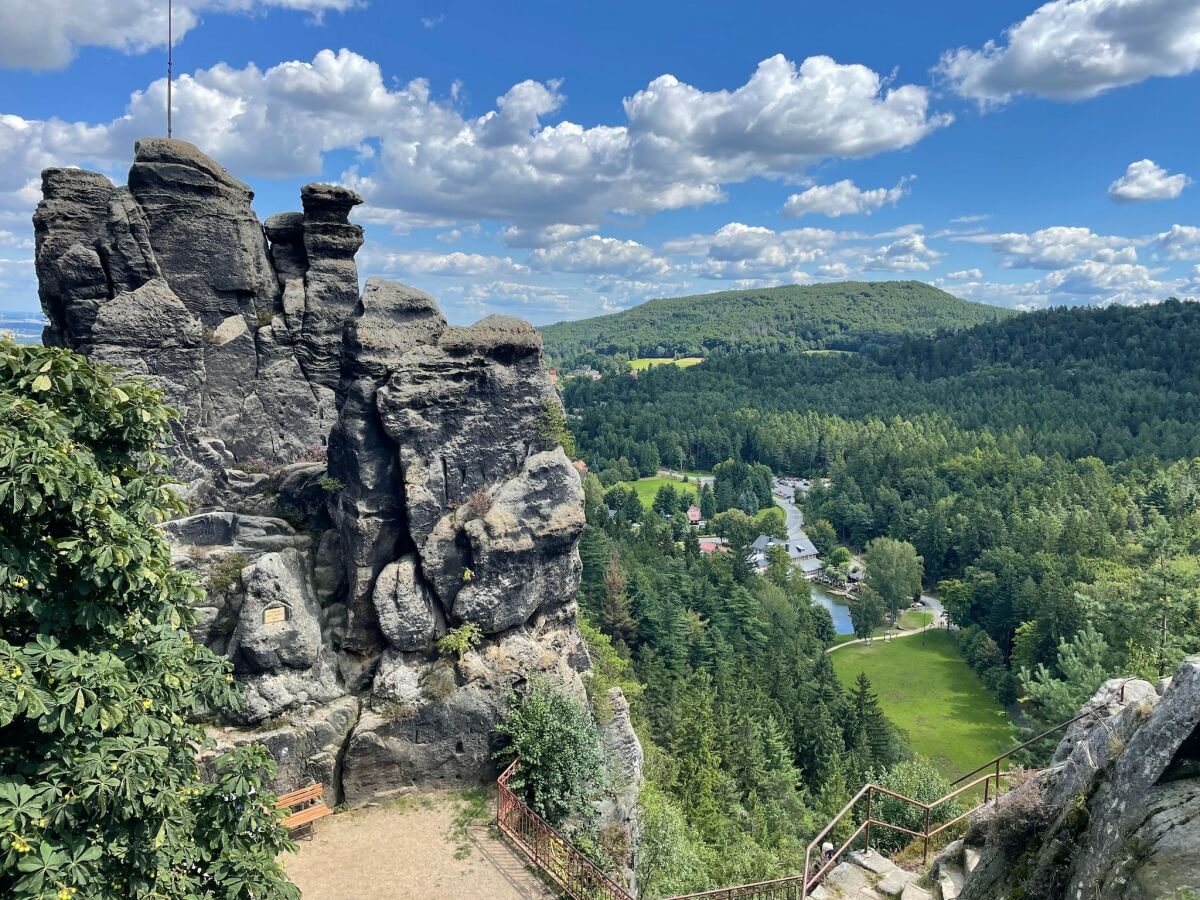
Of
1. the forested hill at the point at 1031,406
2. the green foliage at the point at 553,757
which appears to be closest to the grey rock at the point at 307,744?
the green foliage at the point at 553,757

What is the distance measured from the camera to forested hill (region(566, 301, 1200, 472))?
131 m

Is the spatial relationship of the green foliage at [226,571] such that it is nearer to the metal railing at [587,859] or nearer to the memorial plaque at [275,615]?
the memorial plaque at [275,615]

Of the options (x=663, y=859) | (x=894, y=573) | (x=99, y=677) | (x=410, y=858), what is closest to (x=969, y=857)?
(x=663, y=859)

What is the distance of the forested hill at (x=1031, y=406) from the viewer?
130750 mm

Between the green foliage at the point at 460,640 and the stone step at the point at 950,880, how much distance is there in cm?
1175

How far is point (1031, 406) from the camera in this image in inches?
6068

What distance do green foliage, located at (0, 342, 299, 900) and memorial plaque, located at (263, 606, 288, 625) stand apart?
8.79 meters

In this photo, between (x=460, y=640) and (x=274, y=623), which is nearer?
(x=274, y=623)

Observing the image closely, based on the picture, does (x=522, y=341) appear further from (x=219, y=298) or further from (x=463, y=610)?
(x=219, y=298)

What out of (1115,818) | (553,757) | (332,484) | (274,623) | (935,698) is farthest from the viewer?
(935,698)

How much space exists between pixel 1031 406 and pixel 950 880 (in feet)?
538

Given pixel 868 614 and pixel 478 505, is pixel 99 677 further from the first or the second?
pixel 868 614

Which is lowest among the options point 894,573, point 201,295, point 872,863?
point 894,573

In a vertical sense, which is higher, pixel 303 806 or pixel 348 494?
pixel 348 494
